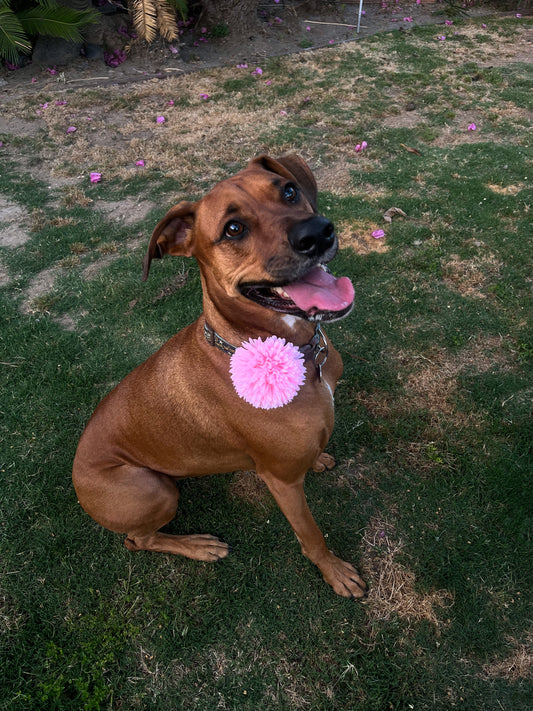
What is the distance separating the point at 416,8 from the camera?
12.6 m

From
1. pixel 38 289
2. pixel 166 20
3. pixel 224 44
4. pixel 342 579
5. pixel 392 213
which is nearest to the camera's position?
pixel 342 579

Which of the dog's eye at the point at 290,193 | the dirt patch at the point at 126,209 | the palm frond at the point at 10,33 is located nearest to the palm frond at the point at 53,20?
the palm frond at the point at 10,33

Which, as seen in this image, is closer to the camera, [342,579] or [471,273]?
[342,579]

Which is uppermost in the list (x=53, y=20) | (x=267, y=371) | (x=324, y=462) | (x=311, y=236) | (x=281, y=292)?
(x=53, y=20)

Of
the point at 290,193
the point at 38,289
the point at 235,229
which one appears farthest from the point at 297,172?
the point at 38,289

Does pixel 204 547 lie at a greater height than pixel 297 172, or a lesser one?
lesser

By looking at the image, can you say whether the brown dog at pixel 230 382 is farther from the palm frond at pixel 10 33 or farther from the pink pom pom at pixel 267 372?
the palm frond at pixel 10 33

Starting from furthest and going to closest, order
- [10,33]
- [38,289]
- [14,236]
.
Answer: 1. [10,33]
2. [14,236]
3. [38,289]

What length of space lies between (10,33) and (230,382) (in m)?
9.93

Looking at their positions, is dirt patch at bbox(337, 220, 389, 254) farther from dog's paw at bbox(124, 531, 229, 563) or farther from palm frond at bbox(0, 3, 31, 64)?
palm frond at bbox(0, 3, 31, 64)

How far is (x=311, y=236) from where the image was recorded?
2031 mm

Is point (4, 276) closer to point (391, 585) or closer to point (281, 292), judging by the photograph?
point (281, 292)

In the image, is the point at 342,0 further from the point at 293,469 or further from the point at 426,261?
the point at 293,469

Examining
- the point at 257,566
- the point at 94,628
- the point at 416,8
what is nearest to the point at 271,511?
the point at 257,566
